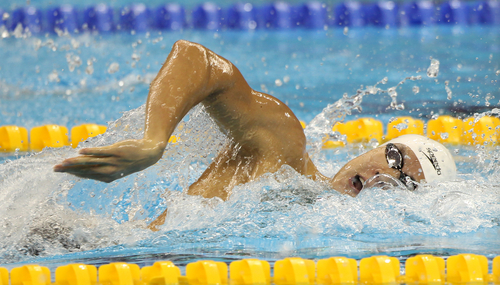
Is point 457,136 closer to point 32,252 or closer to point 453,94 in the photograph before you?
point 453,94

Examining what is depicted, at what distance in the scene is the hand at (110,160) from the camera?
4.50 ft

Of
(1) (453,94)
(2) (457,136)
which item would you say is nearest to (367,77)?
(1) (453,94)

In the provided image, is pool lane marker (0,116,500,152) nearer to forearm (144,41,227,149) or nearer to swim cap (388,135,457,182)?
swim cap (388,135,457,182)

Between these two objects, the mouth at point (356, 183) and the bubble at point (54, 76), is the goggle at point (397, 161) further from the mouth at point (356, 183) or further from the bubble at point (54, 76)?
the bubble at point (54, 76)

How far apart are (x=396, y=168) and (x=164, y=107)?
107 centimetres

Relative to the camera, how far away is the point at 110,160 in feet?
4.58

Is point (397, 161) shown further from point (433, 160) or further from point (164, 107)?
point (164, 107)

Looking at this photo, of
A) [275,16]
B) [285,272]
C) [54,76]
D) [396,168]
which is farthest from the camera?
[275,16]

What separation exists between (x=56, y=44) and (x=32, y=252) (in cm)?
528

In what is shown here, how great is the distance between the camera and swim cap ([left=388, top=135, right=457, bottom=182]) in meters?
2.27

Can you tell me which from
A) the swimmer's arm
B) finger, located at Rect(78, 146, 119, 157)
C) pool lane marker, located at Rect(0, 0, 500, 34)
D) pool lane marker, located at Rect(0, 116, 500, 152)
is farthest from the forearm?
pool lane marker, located at Rect(0, 0, 500, 34)

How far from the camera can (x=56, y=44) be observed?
265 inches

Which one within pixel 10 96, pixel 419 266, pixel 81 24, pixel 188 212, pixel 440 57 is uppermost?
Answer: pixel 81 24

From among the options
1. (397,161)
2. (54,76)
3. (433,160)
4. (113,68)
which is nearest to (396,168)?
(397,161)
